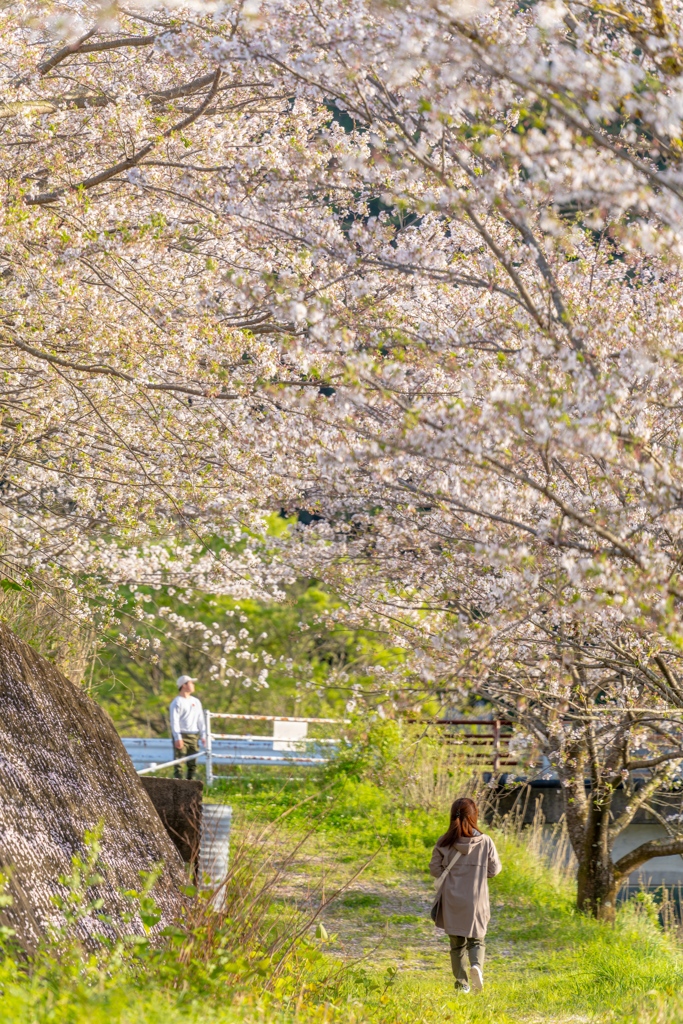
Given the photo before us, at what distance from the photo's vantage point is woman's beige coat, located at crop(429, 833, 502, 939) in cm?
747

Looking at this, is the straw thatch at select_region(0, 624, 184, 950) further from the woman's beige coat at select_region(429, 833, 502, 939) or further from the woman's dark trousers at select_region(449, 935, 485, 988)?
the woman's dark trousers at select_region(449, 935, 485, 988)

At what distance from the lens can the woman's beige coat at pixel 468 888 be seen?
747 cm

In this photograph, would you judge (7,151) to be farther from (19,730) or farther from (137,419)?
(19,730)

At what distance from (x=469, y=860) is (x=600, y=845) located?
2815 mm

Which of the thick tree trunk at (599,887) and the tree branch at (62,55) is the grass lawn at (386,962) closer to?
the thick tree trunk at (599,887)

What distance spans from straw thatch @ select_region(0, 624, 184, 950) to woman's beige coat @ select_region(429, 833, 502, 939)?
7.12 ft

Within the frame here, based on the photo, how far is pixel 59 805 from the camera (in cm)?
498

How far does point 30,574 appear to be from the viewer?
316 inches

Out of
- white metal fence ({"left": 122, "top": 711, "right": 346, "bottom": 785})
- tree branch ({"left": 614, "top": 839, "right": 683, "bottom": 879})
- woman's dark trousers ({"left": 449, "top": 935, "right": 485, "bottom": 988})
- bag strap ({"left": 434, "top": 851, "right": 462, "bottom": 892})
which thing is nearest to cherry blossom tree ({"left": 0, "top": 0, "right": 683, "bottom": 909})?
tree branch ({"left": 614, "top": 839, "right": 683, "bottom": 879})

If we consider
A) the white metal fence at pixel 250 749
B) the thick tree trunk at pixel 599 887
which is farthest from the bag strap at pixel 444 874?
the white metal fence at pixel 250 749

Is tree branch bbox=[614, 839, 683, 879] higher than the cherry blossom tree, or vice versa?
the cherry blossom tree

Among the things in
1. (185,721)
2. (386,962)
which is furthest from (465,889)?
(185,721)

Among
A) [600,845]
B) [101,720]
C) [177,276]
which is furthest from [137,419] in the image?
[600,845]

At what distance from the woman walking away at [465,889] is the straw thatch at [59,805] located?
2.16 metres
